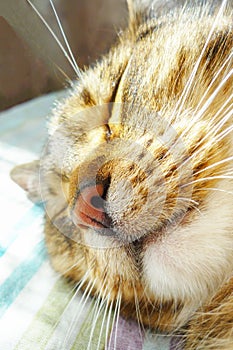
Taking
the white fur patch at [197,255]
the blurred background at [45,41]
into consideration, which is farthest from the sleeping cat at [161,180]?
the blurred background at [45,41]

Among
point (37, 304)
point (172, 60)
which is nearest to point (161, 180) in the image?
point (172, 60)

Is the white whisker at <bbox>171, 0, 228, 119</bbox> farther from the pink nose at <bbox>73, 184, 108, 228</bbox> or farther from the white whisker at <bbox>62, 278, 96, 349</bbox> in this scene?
the white whisker at <bbox>62, 278, 96, 349</bbox>

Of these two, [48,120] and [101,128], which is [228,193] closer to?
[101,128]

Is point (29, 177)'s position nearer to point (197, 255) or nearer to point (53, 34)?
point (53, 34)

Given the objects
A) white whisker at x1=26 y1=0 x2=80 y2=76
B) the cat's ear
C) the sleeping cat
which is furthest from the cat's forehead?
the cat's ear

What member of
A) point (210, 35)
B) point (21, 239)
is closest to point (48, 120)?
point (21, 239)

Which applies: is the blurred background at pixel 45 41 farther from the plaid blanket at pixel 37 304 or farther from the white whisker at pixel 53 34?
the plaid blanket at pixel 37 304
